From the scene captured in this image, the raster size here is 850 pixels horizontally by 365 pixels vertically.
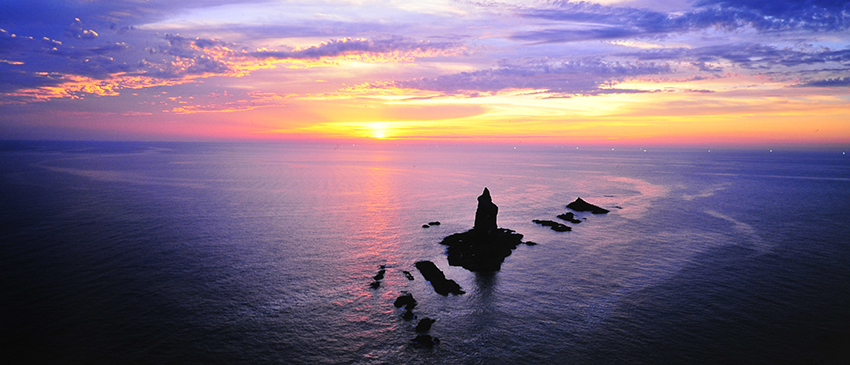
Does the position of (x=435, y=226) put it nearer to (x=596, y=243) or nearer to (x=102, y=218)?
(x=596, y=243)

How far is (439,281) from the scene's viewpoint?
151 ft

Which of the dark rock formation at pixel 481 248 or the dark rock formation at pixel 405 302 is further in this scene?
the dark rock formation at pixel 481 248

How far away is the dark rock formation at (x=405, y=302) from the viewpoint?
40406 mm

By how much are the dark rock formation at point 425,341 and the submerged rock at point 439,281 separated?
32.4 feet

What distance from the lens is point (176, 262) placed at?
170 feet

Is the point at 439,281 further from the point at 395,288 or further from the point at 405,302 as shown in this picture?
the point at 405,302

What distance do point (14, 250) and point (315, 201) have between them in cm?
6052

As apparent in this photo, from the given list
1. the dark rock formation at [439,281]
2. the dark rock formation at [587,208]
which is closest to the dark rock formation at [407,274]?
the dark rock formation at [439,281]

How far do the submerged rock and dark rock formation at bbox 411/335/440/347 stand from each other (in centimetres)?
989

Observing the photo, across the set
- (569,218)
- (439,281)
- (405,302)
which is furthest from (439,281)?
(569,218)

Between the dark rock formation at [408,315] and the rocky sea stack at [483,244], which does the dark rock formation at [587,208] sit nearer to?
the rocky sea stack at [483,244]

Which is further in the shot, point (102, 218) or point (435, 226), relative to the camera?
point (435, 226)

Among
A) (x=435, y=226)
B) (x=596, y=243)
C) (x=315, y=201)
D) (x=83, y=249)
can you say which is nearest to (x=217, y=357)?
(x=83, y=249)

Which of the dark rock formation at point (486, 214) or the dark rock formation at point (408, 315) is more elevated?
the dark rock formation at point (486, 214)
